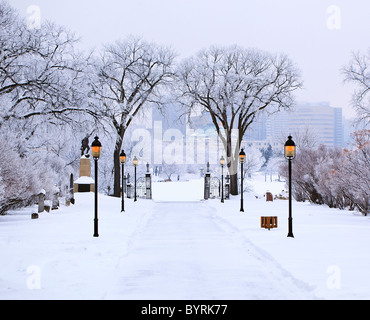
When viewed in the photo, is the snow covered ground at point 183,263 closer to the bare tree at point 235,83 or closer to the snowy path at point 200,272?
the snowy path at point 200,272

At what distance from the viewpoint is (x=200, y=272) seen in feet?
29.8

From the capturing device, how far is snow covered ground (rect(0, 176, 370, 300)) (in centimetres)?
753

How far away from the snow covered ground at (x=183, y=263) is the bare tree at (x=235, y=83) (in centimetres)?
2354

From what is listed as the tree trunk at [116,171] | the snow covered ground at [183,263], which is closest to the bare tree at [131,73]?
the tree trunk at [116,171]

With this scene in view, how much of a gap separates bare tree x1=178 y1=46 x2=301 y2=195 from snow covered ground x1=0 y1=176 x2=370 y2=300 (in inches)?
927

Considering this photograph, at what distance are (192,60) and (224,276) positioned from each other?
113ft

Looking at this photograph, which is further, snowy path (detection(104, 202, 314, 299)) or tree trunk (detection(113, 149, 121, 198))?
tree trunk (detection(113, 149, 121, 198))

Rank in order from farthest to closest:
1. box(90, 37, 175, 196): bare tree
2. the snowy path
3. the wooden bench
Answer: box(90, 37, 175, 196): bare tree < the wooden bench < the snowy path

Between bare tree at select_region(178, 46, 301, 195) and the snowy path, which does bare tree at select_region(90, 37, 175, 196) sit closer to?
bare tree at select_region(178, 46, 301, 195)

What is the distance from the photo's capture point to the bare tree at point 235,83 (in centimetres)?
3916

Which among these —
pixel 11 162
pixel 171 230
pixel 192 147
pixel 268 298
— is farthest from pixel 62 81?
pixel 192 147

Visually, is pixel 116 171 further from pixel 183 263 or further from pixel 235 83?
pixel 183 263

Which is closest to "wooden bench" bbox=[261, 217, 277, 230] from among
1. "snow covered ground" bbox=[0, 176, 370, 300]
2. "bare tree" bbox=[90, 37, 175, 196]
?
"snow covered ground" bbox=[0, 176, 370, 300]
